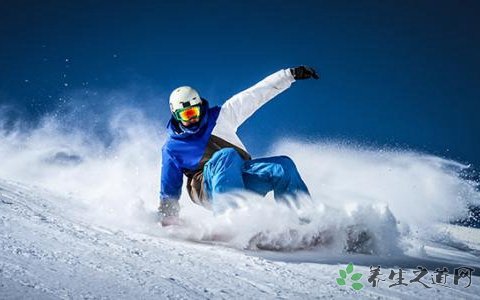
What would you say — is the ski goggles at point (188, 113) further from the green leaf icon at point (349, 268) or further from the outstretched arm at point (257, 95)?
the green leaf icon at point (349, 268)

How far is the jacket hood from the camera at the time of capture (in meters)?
4.57

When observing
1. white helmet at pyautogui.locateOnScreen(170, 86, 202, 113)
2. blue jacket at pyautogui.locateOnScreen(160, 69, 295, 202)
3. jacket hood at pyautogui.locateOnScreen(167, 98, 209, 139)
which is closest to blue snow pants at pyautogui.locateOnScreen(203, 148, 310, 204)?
blue jacket at pyautogui.locateOnScreen(160, 69, 295, 202)

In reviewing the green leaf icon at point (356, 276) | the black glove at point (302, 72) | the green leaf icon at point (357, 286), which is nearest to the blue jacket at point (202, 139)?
the black glove at point (302, 72)

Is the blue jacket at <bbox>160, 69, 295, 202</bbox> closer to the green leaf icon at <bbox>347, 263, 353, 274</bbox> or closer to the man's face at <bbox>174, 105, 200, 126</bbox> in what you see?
the man's face at <bbox>174, 105, 200, 126</bbox>

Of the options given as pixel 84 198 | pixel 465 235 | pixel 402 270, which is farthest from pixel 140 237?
pixel 465 235

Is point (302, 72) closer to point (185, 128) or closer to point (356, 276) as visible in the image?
point (185, 128)

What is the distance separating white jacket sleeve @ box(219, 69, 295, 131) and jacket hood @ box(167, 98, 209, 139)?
0.25 metres

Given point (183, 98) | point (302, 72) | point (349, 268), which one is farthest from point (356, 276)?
→ point (302, 72)

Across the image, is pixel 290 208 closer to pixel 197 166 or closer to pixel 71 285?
pixel 197 166

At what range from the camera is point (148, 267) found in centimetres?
243

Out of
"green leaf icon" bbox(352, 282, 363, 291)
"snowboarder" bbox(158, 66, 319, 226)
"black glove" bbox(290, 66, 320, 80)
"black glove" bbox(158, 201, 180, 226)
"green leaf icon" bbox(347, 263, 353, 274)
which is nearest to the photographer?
"green leaf icon" bbox(352, 282, 363, 291)

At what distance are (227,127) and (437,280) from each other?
2.67m

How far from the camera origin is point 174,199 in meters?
4.71

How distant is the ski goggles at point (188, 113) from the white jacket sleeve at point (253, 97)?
0.38 m
